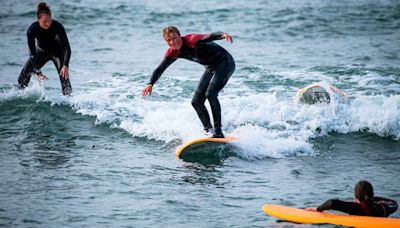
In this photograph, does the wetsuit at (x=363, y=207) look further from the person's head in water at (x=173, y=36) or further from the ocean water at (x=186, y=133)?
the person's head in water at (x=173, y=36)

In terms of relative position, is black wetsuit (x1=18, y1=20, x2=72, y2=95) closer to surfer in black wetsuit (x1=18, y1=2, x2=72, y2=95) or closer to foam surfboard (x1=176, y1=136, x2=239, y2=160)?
surfer in black wetsuit (x1=18, y1=2, x2=72, y2=95)

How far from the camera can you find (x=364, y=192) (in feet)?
22.1

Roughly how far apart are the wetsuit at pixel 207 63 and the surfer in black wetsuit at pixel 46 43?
255cm

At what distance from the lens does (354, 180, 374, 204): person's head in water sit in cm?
671

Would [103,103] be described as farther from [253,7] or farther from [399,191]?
[253,7]

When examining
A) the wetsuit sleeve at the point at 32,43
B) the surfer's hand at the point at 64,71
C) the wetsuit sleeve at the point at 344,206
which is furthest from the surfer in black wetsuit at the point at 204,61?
the wetsuit sleeve at the point at 344,206

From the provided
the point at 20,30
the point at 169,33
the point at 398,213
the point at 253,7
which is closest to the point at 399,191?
the point at 398,213

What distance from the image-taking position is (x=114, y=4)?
26594 mm

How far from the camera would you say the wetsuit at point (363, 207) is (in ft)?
22.6

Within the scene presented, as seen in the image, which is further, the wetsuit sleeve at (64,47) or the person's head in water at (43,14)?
the wetsuit sleeve at (64,47)

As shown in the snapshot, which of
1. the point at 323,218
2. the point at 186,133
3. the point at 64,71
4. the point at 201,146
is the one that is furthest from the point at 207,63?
the point at 323,218

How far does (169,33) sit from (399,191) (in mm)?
3688

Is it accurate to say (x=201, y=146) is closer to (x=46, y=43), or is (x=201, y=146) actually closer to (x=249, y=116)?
(x=249, y=116)

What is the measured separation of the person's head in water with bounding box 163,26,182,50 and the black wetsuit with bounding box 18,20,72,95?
268cm
